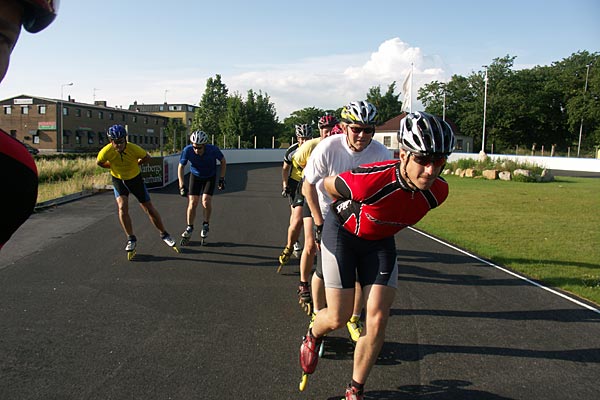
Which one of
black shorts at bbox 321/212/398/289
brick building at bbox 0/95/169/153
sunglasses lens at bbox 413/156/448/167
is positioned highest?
brick building at bbox 0/95/169/153

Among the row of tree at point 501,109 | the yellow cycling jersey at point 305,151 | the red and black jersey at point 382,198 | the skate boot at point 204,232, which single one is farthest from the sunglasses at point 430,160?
the row of tree at point 501,109

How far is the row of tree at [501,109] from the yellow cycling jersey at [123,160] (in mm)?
53439

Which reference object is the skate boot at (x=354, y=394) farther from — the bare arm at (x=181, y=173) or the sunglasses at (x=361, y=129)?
the bare arm at (x=181, y=173)

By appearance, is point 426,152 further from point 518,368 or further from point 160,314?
point 160,314

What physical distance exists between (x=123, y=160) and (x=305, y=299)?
4.43 m

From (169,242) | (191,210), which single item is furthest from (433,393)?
(191,210)

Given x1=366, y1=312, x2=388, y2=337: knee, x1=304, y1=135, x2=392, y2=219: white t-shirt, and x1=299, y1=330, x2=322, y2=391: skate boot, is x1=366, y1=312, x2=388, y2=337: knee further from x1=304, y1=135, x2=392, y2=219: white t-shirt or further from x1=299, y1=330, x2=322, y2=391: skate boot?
x1=304, y1=135, x2=392, y2=219: white t-shirt

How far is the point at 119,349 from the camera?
14.2ft

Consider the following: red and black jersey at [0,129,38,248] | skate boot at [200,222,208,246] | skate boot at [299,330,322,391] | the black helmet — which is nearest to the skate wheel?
skate boot at [299,330,322,391]

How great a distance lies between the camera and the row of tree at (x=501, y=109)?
63.4 meters

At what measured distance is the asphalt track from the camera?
12.3 ft

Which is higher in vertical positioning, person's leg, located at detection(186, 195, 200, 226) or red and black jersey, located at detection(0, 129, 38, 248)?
red and black jersey, located at detection(0, 129, 38, 248)

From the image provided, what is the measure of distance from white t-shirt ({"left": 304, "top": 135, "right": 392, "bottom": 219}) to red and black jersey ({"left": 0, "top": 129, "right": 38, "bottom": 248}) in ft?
11.6

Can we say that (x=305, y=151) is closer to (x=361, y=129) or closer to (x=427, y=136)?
(x=361, y=129)
